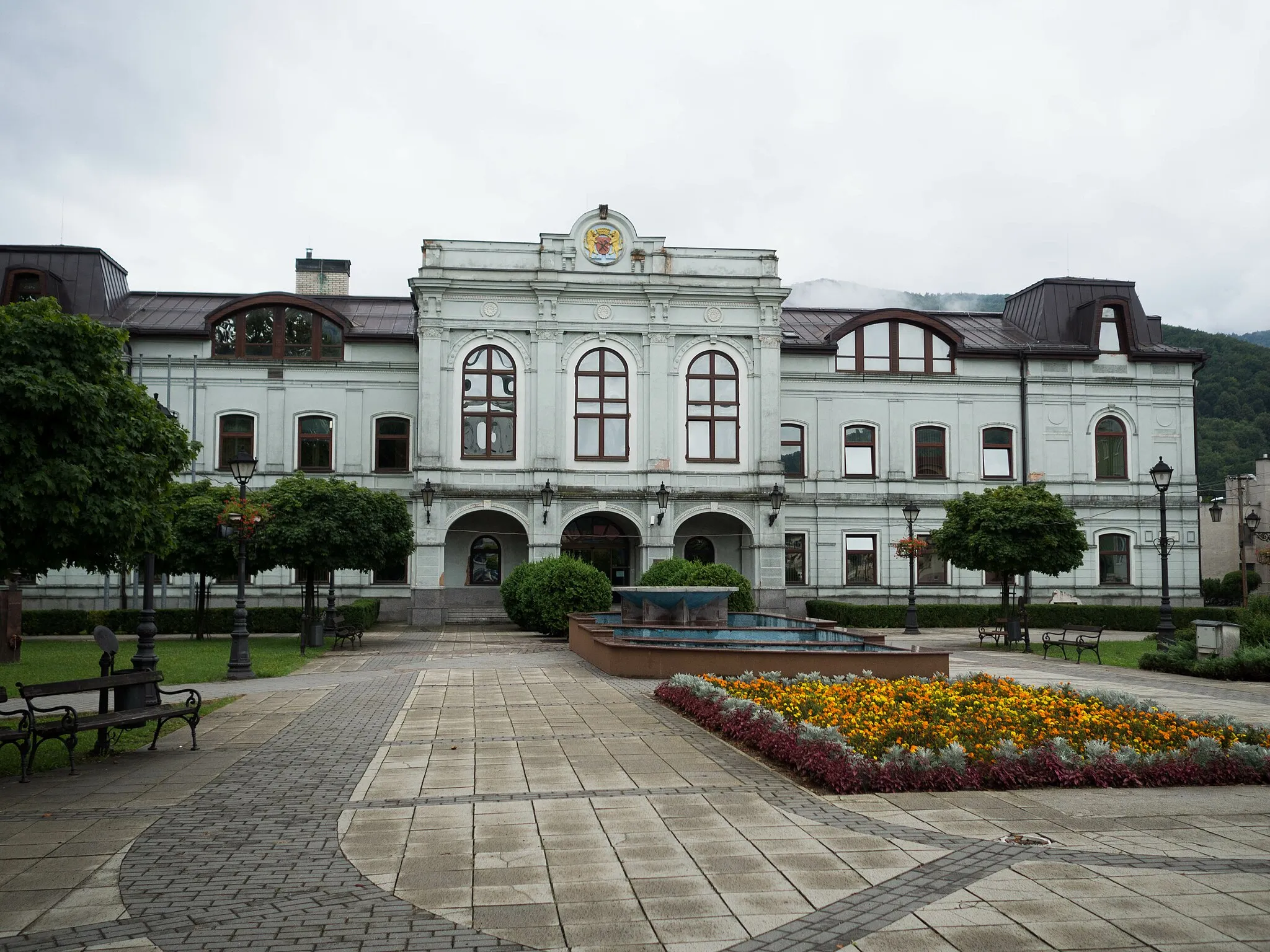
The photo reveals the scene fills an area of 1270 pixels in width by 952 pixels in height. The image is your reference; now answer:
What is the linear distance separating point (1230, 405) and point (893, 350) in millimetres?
38381

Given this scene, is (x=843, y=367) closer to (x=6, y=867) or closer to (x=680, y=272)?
(x=680, y=272)

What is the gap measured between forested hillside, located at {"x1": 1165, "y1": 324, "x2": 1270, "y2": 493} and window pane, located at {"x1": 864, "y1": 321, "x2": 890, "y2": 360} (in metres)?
32.0

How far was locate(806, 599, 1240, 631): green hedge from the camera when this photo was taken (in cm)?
3522

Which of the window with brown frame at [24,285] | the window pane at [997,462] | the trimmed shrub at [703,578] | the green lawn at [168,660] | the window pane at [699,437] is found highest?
the window with brown frame at [24,285]

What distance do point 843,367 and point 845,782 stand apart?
34093 mm

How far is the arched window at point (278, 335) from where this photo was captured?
1554 inches

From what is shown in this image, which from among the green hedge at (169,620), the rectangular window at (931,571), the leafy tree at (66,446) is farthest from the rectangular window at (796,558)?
the leafy tree at (66,446)

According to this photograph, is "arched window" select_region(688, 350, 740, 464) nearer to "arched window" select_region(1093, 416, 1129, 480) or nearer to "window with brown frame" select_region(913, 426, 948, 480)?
"window with brown frame" select_region(913, 426, 948, 480)

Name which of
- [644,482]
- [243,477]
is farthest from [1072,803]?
[644,482]

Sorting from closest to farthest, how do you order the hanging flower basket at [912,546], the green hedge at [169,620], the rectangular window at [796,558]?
the green hedge at [169,620]
the hanging flower basket at [912,546]
the rectangular window at [796,558]

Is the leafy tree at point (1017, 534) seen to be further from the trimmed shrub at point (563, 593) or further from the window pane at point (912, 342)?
the window pane at point (912, 342)

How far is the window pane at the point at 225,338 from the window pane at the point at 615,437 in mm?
14350

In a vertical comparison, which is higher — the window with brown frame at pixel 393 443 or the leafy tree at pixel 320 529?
the window with brown frame at pixel 393 443

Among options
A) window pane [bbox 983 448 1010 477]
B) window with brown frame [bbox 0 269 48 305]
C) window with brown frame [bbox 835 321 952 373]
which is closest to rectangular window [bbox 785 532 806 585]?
window with brown frame [bbox 835 321 952 373]
